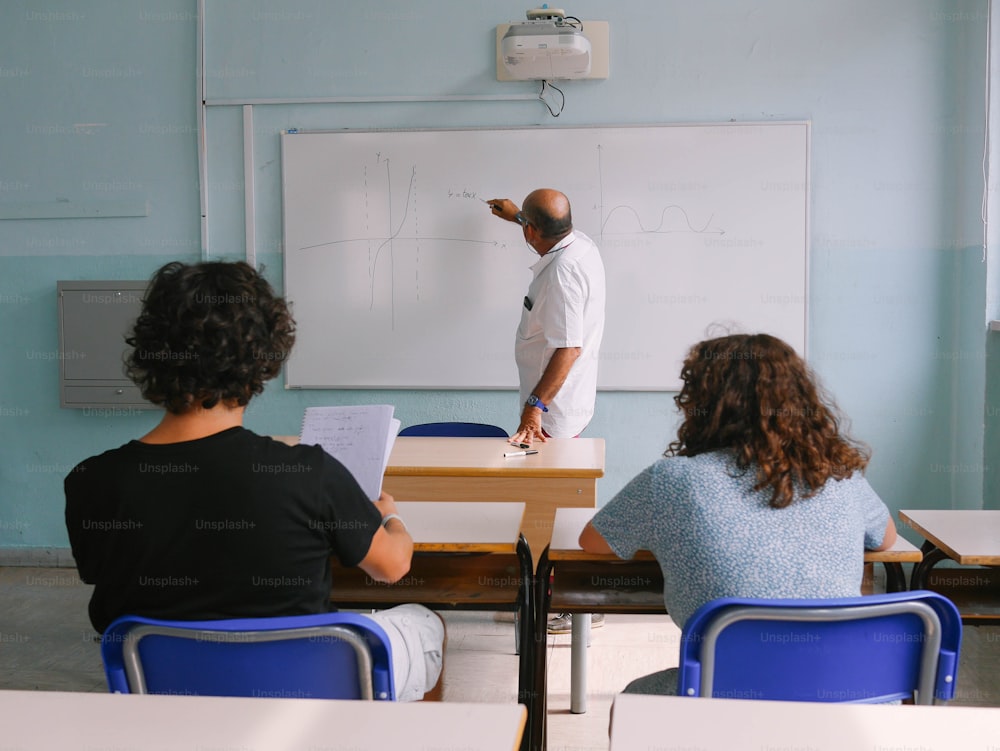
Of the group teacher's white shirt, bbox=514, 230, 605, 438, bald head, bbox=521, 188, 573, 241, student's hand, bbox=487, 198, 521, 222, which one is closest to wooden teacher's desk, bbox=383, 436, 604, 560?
teacher's white shirt, bbox=514, 230, 605, 438

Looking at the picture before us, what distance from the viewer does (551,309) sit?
3.45 m

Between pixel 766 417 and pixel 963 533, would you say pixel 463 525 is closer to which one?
pixel 766 417

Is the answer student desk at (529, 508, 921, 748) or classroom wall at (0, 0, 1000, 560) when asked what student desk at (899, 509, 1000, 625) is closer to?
student desk at (529, 508, 921, 748)

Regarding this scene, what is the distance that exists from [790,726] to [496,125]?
3345 millimetres

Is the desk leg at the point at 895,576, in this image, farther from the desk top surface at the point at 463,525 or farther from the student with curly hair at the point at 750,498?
the desk top surface at the point at 463,525

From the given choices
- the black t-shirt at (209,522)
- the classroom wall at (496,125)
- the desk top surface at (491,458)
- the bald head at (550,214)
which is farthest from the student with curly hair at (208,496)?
the classroom wall at (496,125)

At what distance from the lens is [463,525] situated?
2232 millimetres

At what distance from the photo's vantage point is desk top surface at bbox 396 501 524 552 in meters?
2.05

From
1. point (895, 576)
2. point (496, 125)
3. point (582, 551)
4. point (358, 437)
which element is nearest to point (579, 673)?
point (582, 551)

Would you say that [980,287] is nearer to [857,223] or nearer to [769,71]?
[857,223]

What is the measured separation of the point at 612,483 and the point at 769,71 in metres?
1.93

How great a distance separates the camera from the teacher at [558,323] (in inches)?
→ 135

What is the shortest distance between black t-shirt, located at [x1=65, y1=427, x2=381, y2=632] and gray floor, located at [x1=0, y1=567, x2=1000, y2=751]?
141 cm

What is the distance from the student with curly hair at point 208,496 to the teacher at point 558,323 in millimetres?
1838
